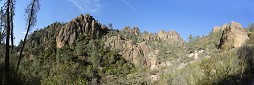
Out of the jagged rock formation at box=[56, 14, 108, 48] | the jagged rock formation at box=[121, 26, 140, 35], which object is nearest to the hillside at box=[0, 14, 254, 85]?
the jagged rock formation at box=[56, 14, 108, 48]

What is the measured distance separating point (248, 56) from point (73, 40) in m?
83.9

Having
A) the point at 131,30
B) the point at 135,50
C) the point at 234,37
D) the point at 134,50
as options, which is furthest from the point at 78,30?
the point at 234,37

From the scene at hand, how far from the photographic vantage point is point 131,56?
5310 inches

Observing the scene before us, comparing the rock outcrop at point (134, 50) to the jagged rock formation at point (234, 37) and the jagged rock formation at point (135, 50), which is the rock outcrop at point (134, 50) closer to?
the jagged rock formation at point (135, 50)

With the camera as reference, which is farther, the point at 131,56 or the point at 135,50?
the point at 135,50

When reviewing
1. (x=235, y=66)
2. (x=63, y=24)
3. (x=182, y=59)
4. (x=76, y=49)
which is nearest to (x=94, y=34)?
(x=63, y=24)

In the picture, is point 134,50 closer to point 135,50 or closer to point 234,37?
point 135,50

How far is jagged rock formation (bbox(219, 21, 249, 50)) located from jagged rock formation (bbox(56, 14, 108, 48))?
59537 millimetres

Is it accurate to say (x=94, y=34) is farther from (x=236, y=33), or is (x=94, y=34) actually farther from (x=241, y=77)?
(x=241, y=77)

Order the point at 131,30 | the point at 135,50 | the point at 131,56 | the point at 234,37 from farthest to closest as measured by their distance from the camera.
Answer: the point at 131,30 < the point at 135,50 < the point at 131,56 < the point at 234,37

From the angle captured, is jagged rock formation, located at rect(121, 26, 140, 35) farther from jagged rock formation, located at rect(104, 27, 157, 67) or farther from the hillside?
jagged rock formation, located at rect(104, 27, 157, 67)

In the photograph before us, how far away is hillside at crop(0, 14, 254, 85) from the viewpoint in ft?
186

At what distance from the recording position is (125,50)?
137m

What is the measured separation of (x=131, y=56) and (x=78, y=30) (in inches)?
974
